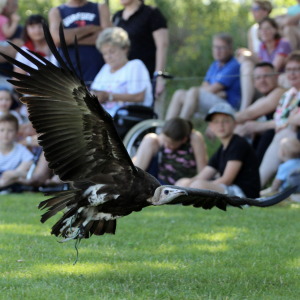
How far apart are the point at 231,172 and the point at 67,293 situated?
361 cm

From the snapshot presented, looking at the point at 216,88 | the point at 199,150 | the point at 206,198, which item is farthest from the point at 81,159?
the point at 216,88

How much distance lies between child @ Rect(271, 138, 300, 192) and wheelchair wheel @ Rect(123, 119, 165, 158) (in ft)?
6.03

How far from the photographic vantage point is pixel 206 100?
7852mm

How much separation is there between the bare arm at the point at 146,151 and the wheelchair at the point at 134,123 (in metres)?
0.27

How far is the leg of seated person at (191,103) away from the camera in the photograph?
25.9ft

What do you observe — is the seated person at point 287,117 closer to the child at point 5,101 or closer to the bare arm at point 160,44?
the bare arm at point 160,44

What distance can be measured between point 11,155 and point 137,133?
6.76 ft

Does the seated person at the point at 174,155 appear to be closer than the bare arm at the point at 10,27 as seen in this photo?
Yes

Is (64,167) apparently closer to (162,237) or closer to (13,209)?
(162,237)

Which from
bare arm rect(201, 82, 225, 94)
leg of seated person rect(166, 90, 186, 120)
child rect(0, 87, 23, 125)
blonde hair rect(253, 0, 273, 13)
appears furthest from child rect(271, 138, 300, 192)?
child rect(0, 87, 23, 125)

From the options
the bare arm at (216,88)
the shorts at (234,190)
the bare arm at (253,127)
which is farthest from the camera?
the bare arm at (216,88)

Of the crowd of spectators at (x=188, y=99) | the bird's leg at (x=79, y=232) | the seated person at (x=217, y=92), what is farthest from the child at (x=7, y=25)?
the bird's leg at (x=79, y=232)

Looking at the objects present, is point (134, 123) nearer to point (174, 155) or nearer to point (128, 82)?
point (128, 82)

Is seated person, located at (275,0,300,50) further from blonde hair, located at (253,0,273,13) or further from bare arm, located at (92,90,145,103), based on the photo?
bare arm, located at (92,90,145,103)
